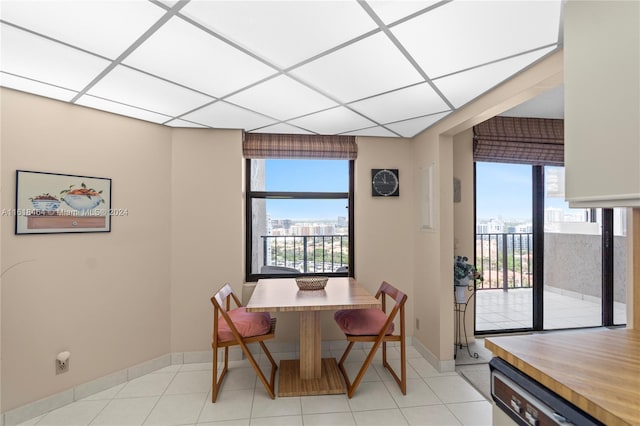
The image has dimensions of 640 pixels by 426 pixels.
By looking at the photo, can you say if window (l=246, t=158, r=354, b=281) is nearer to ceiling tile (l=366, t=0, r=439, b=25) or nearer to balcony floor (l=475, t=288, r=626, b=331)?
balcony floor (l=475, t=288, r=626, b=331)

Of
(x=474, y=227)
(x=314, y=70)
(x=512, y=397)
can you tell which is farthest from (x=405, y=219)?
(x=512, y=397)

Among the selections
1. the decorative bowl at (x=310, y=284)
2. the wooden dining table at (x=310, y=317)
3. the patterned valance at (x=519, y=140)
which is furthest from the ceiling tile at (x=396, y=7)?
the patterned valance at (x=519, y=140)

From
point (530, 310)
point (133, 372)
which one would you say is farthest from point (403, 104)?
point (133, 372)

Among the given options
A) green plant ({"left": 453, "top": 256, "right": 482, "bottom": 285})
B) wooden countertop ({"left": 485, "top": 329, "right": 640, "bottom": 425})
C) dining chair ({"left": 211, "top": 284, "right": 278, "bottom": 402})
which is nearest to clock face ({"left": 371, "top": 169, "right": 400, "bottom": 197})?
green plant ({"left": 453, "top": 256, "right": 482, "bottom": 285})

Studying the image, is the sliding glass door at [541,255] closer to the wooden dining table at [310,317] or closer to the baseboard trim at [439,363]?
the baseboard trim at [439,363]

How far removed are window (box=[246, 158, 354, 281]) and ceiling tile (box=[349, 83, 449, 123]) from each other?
3.17 ft

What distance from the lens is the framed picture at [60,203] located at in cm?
204

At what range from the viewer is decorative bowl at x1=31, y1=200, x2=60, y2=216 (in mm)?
2094

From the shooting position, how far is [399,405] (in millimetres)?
2170

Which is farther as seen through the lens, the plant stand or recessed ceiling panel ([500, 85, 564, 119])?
the plant stand

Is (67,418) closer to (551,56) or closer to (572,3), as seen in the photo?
(572,3)

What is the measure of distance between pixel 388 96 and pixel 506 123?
6.35 feet

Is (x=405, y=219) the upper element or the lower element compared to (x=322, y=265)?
upper

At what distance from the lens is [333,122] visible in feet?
8.79
